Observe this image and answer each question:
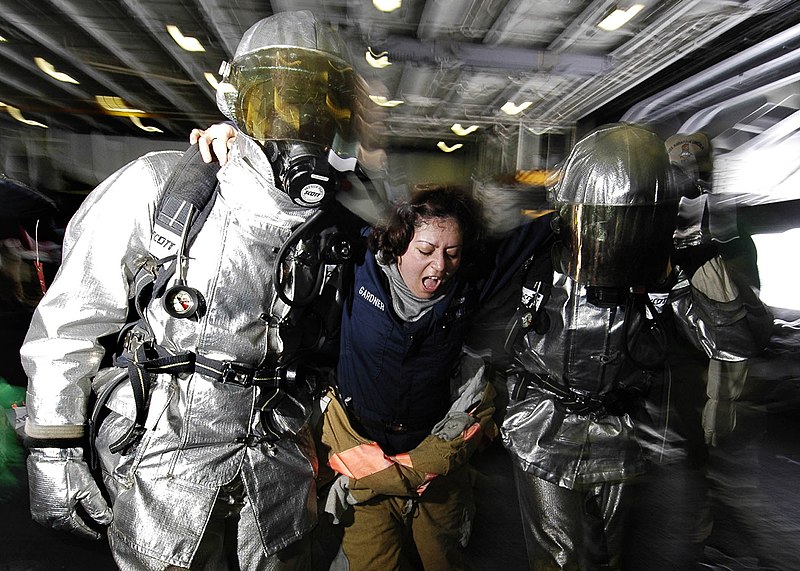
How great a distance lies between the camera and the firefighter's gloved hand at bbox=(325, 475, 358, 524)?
1.01m

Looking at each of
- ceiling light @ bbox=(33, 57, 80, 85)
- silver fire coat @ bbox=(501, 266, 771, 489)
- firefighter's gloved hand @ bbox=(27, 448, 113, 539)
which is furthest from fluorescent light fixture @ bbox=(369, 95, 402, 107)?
firefighter's gloved hand @ bbox=(27, 448, 113, 539)

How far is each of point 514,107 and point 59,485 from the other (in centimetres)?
100

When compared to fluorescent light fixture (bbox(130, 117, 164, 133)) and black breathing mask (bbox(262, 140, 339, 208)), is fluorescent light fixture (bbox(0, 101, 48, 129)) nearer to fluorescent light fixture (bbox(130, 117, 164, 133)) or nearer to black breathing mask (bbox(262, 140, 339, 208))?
fluorescent light fixture (bbox(130, 117, 164, 133))

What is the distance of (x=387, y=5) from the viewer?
75 centimetres

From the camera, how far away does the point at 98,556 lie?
1.10m

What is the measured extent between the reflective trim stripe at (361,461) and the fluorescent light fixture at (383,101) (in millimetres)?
567

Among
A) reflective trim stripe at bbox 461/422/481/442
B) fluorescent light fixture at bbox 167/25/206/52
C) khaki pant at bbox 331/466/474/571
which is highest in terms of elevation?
fluorescent light fixture at bbox 167/25/206/52

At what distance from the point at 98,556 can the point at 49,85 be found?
36.3 inches

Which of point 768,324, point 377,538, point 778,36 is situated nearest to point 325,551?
point 377,538

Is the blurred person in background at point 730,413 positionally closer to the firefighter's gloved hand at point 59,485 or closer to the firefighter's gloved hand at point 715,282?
the firefighter's gloved hand at point 715,282

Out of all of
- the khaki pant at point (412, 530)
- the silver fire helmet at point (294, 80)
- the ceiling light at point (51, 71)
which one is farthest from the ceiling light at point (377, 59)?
the khaki pant at point (412, 530)

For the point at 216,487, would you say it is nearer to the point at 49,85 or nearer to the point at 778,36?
the point at 49,85

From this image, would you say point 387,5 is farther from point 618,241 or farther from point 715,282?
point 715,282

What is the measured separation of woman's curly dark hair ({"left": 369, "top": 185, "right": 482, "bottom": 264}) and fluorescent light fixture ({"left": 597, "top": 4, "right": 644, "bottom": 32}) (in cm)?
29
